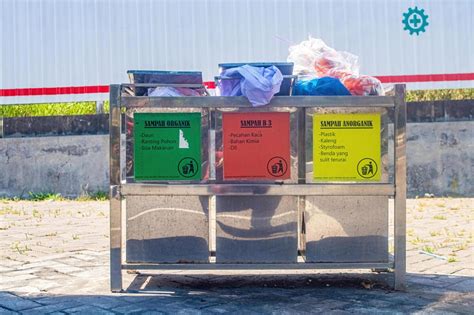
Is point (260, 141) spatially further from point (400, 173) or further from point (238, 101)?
point (400, 173)

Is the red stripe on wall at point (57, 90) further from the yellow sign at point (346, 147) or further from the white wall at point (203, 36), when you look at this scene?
the yellow sign at point (346, 147)

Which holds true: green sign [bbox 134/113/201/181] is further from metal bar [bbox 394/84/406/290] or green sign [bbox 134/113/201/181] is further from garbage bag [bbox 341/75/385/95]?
metal bar [bbox 394/84/406/290]

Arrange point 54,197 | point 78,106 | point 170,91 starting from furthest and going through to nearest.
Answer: point 78,106
point 54,197
point 170,91

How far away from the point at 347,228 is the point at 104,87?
323 inches

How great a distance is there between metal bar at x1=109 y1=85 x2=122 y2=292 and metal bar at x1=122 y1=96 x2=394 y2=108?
0.27 feet

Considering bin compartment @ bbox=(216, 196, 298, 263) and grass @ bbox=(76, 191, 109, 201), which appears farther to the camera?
grass @ bbox=(76, 191, 109, 201)

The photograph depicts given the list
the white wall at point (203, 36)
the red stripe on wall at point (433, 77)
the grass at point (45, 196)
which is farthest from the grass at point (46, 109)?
the red stripe on wall at point (433, 77)

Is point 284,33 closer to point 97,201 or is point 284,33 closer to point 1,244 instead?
point 97,201

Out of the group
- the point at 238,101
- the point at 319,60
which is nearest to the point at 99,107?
the point at 319,60

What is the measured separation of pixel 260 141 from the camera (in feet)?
13.9

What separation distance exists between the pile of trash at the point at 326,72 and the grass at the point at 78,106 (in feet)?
24.8

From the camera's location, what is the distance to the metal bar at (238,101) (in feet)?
13.7

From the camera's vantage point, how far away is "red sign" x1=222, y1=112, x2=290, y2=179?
4227 millimetres

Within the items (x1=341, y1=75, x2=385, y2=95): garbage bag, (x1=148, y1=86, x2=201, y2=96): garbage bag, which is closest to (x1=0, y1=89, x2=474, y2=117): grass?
(x1=148, y1=86, x2=201, y2=96): garbage bag
